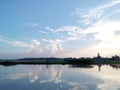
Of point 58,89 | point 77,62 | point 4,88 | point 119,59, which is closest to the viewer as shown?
point 58,89

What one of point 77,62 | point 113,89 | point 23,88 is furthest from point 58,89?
point 77,62

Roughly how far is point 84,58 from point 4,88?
6561cm

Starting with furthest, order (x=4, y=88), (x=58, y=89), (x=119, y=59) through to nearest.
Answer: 1. (x=119, y=59)
2. (x=4, y=88)
3. (x=58, y=89)

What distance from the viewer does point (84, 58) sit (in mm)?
84750

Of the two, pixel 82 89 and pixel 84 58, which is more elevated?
pixel 84 58

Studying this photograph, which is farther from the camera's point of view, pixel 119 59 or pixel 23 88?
pixel 119 59

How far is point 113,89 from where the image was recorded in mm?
19438

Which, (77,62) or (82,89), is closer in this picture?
(82,89)

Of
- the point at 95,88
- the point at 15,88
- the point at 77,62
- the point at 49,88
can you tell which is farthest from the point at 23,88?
the point at 77,62

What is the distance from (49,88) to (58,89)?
0.93 metres

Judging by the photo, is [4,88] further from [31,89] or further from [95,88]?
[95,88]

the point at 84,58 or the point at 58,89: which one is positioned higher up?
the point at 84,58

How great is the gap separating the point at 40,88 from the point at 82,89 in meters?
3.18

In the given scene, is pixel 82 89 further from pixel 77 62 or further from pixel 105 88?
pixel 77 62
